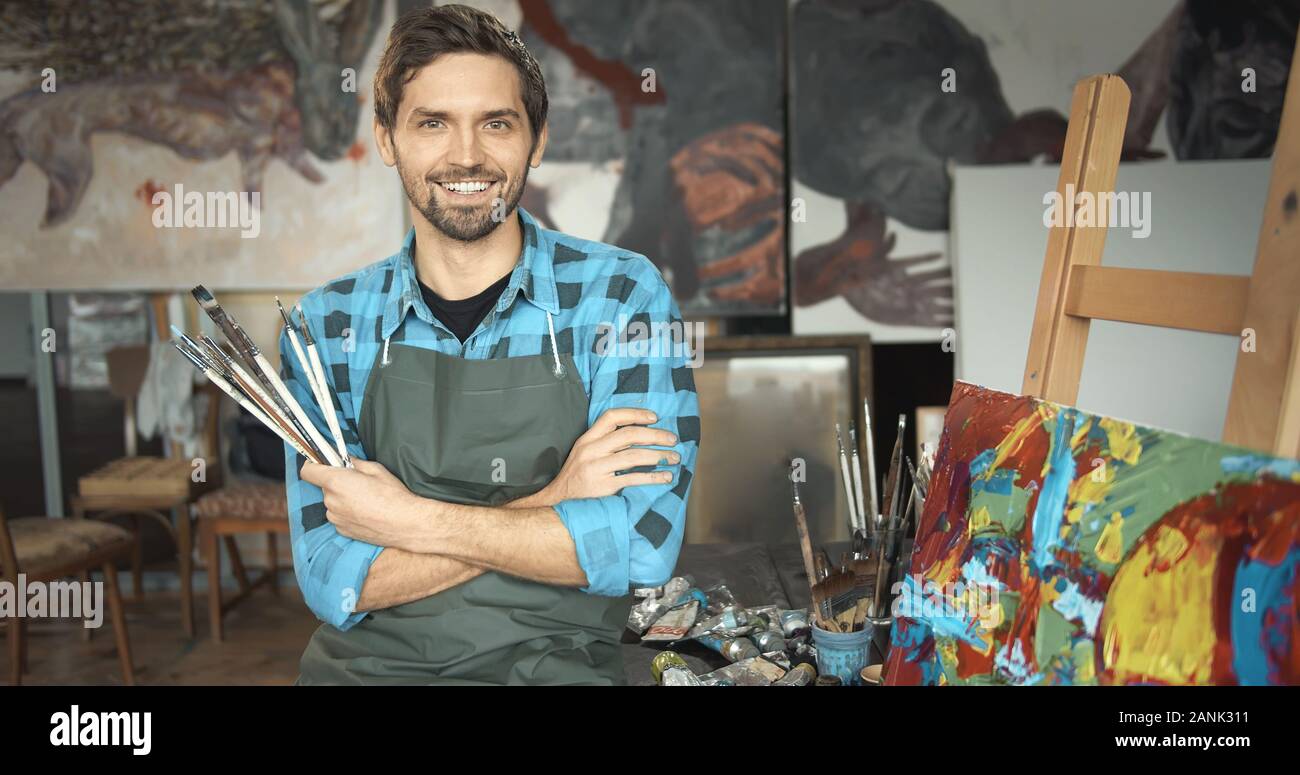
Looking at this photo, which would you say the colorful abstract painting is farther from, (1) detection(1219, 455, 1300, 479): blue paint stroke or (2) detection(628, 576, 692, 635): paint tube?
(2) detection(628, 576, 692, 635): paint tube

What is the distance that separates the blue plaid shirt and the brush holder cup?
29cm

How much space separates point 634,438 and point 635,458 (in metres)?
0.03

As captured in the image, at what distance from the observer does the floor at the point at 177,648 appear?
3416mm

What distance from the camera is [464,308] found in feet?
5.73

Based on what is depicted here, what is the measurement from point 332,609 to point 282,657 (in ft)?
7.63

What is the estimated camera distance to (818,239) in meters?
3.93

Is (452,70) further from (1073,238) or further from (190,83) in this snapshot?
(190,83)

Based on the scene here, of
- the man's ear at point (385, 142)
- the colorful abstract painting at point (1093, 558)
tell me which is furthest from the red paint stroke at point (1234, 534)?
the man's ear at point (385, 142)

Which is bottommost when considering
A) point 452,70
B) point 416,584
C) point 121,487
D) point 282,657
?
point 282,657

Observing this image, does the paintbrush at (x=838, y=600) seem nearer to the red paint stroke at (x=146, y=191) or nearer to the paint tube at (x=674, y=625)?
the paint tube at (x=674, y=625)

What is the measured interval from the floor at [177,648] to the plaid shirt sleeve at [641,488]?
2295 millimetres

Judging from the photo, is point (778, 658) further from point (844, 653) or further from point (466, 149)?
point (466, 149)
